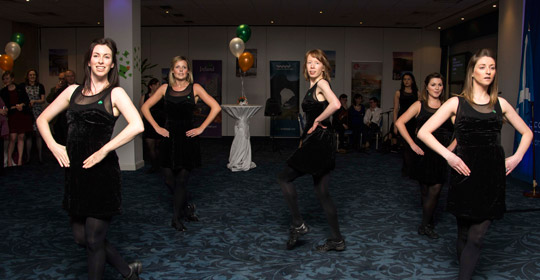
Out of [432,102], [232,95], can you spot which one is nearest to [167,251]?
[432,102]

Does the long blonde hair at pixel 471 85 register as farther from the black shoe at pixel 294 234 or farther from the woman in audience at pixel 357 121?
the woman in audience at pixel 357 121

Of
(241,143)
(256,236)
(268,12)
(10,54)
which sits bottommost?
(256,236)

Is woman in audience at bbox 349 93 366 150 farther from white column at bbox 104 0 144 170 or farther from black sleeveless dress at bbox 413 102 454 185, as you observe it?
black sleeveless dress at bbox 413 102 454 185

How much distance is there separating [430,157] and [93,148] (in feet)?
9.32

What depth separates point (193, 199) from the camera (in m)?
5.68

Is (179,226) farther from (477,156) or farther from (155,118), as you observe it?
(155,118)

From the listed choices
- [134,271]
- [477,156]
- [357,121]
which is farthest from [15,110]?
[477,156]

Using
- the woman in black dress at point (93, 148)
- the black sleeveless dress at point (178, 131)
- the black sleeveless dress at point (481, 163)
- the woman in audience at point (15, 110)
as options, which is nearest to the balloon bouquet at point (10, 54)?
the woman in audience at point (15, 110)

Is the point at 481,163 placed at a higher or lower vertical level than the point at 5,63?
lower

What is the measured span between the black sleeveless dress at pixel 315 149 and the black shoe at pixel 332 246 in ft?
1.93

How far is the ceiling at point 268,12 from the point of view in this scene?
403 inches

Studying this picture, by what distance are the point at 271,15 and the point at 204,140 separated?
3.98 metres

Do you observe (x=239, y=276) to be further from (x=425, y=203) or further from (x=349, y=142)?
(x=349, y=142)

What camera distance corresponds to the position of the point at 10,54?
838 centimetres
